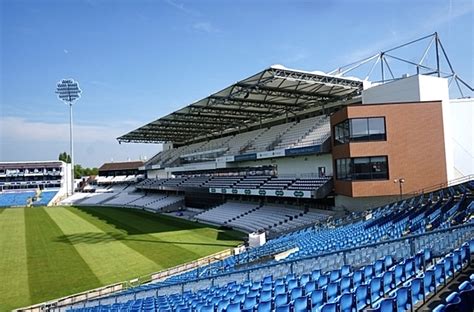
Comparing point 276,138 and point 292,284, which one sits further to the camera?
point 276,138

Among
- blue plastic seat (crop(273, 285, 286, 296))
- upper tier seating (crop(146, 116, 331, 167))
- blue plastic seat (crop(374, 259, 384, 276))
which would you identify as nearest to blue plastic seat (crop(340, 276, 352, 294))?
blue plastic seat (crop(374, 259, 384, 276))

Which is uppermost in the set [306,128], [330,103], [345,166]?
[330,103]

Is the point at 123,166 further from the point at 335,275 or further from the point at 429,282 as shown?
the point at 429,282

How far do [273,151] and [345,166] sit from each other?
10.4 meters

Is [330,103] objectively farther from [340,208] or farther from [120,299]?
[120,299]

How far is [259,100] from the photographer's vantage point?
3322cm

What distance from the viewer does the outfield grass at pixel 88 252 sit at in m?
17.9

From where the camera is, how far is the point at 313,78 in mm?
26406

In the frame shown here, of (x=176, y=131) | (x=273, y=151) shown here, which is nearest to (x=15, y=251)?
(x=273, y=151)

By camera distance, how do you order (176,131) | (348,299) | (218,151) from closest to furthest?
(348,299), (218,151), (176,131)

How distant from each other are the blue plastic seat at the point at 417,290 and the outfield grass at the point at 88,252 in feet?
49.9

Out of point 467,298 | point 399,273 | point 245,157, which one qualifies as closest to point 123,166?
point 245,157

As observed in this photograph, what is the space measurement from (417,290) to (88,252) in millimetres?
22755

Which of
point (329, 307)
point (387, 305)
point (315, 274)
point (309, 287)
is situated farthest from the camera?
point (315, 274)
